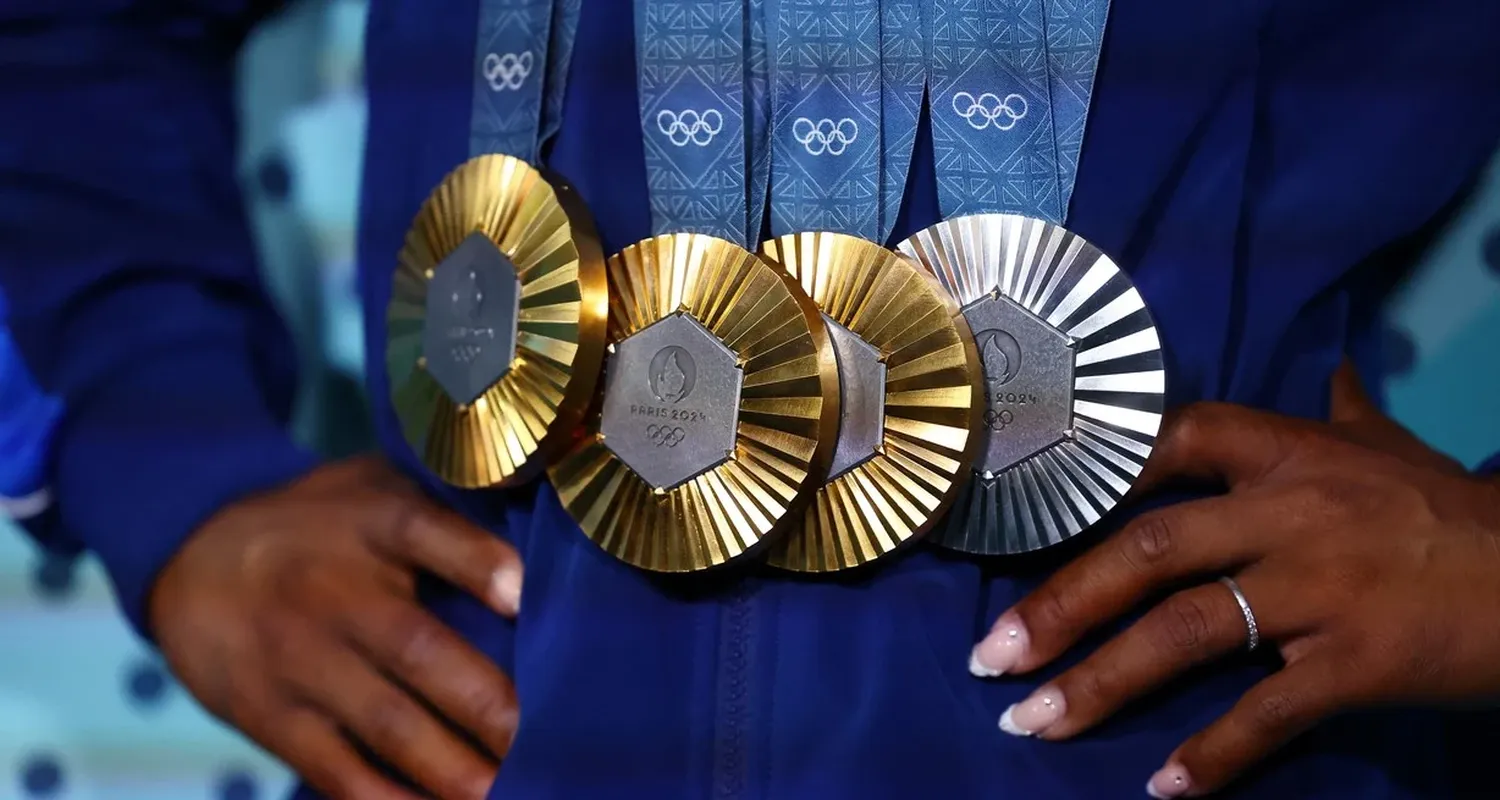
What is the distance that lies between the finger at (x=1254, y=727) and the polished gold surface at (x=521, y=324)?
0.31 m

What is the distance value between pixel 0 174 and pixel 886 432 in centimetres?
55

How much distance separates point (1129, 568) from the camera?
1.66 feet

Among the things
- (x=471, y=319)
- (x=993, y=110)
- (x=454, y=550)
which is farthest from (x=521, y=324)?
(x=993, y=110)

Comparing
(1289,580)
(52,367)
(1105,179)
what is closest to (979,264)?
(1105,179)

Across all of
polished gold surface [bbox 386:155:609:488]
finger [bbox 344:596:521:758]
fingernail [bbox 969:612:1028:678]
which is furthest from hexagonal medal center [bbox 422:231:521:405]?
fingernail [bbox 969:612:1028:678]

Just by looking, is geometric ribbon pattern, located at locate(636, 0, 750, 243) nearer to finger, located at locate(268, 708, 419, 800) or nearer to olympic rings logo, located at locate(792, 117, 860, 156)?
olympic rings logo, located at locate(792, 117, 860, 156)

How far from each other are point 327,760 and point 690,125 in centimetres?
40

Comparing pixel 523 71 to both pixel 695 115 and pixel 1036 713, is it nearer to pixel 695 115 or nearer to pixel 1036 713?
pixel 695 115

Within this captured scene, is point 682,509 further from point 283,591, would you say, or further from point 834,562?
point 283,591

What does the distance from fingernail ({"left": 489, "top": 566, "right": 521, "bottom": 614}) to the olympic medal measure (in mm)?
219

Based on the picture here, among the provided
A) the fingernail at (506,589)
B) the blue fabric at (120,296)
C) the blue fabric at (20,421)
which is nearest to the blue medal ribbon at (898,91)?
the fingernail at (506,589)

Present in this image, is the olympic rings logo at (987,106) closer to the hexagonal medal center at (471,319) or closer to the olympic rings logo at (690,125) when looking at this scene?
the olympic rings logo at (690,125)

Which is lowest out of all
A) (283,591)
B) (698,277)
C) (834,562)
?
(283,591)

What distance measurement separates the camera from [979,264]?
0.50 m
